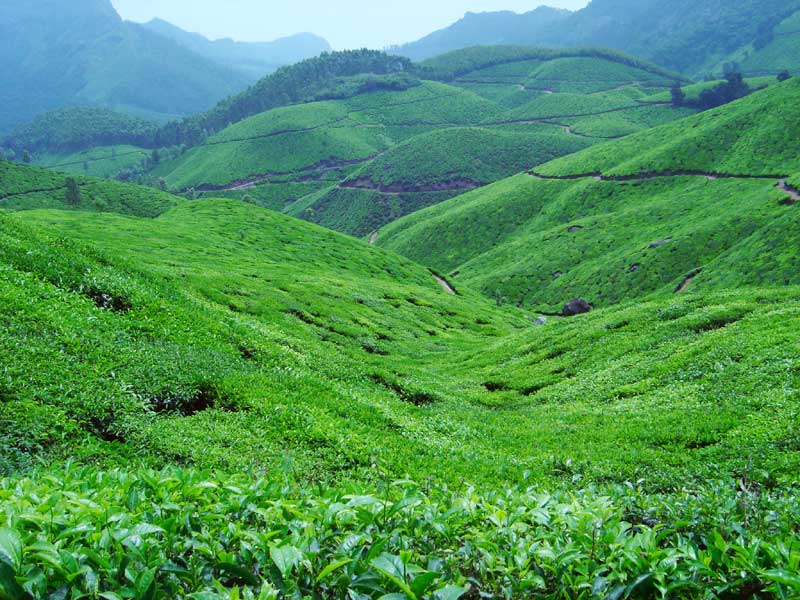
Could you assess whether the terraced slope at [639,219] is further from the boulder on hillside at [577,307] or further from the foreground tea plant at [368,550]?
the foreground tea plant at [368,550]

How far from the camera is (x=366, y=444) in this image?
13.6 meters

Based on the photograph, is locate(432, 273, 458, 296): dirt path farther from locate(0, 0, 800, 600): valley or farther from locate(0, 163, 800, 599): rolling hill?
locate(0, 163, 800, 599): rolling hill

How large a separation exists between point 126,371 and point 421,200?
191 m

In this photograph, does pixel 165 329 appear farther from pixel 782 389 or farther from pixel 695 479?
pixel 782 389

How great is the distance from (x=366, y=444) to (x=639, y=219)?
114 m

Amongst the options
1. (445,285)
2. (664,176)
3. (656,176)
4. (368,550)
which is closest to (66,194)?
(445,285)

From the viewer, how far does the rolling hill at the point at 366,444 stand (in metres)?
4.77

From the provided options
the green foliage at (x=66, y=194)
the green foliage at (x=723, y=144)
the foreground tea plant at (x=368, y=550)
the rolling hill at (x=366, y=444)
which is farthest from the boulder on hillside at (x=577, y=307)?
the green foliage at (x=66, y=194)

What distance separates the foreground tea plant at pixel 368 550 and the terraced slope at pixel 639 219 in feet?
251

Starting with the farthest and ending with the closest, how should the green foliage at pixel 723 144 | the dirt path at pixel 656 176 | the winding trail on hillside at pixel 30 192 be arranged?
the winding trail on hillside at pixel 30 192 → the green foliage at pixel 723 144 → the dirt path at pixel 656 176

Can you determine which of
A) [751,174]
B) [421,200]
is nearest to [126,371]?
[751,174]

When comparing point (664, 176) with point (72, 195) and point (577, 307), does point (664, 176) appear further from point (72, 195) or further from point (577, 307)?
point (72, 195)

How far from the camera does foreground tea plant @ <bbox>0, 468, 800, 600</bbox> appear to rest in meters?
4.32

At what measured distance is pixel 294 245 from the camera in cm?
7156
